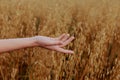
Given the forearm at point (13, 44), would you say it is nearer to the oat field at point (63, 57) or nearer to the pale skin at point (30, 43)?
the pale skin at point (30, 43)

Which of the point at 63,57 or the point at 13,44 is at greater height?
the point at 13,44

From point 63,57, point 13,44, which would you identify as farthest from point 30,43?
point 63,57

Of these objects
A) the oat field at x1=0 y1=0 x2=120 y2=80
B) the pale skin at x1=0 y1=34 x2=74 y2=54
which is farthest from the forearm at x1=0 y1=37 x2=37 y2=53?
the oat field at x1=0 y1=0 x2=120 y2=80

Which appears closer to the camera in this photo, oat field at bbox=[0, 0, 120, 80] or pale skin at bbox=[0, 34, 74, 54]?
pale skin at bbox=[0, 34, 74, 54]

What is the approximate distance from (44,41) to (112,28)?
132 centimetres

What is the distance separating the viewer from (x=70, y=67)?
5.77 feet

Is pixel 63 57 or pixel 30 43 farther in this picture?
pixel 63 57

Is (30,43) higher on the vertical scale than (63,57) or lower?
higher

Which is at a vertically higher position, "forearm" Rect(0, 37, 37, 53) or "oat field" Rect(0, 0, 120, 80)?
"forearm" Rect(0, 37, 37, 53)

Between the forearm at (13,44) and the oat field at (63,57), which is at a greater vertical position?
the forearm at (13,44)

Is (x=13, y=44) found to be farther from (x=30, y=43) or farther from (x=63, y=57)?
(x=63, y=57)

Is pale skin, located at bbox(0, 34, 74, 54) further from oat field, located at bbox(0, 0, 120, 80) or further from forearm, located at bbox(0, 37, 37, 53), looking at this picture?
oat field, located at bbox(0, 0, 120, 80)

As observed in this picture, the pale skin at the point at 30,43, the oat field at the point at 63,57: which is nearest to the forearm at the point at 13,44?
the pale skin at the point at 30,43

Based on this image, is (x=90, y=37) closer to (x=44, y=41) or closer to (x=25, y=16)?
(x=25, y=16)
